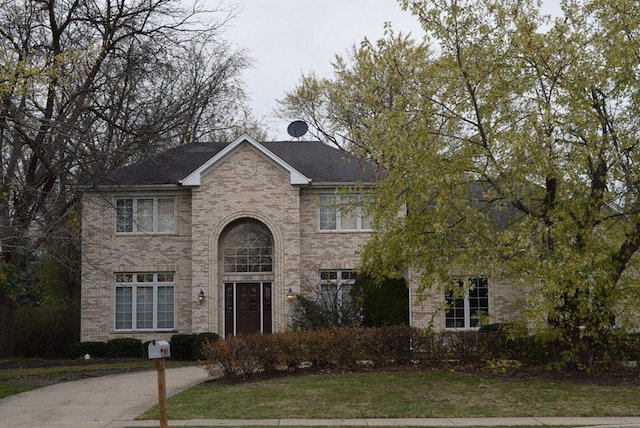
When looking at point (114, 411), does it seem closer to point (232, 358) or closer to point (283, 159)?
point (232, 358)

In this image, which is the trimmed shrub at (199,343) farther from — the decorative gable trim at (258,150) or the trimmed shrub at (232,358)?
the trimmed shrub at (232,358)

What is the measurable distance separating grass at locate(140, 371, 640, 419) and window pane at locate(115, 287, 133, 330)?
1089cm

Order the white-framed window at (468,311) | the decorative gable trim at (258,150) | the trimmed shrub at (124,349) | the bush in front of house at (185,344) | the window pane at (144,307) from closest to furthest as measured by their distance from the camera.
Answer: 1. the bush in front of house at (185,344)
2. the trimmed shrub at (124,349)
3. the decorative gable trim at (258,150)
4. the window pane at (144,307)
5. the white-framed window at (468,311)

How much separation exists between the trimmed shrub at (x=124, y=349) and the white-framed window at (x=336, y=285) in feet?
21.0

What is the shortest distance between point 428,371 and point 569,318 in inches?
132

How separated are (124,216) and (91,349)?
4.71 meters

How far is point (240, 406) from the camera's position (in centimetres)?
1249

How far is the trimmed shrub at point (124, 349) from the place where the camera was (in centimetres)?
2455

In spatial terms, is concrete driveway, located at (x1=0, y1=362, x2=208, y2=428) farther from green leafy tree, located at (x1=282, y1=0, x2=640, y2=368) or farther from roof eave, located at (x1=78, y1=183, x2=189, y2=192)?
roof eave, located at (x1=78, y1=183, x2=189, y2=192)

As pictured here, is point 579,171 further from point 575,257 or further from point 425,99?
point 425,99

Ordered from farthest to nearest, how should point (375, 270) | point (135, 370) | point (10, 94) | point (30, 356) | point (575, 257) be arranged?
point (30, 356) → point (135, 370) → point (10, 94) → point (375, 270) → point (575, 257)

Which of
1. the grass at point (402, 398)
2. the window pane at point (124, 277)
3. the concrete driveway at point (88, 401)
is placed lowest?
the concrete driveway at point (88, 401)

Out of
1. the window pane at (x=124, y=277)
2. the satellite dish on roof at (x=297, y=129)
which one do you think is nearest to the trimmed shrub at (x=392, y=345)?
the window pane at (x=124, y=277)

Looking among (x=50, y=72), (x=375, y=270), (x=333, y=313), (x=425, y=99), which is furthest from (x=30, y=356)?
(x=425, y=99)
